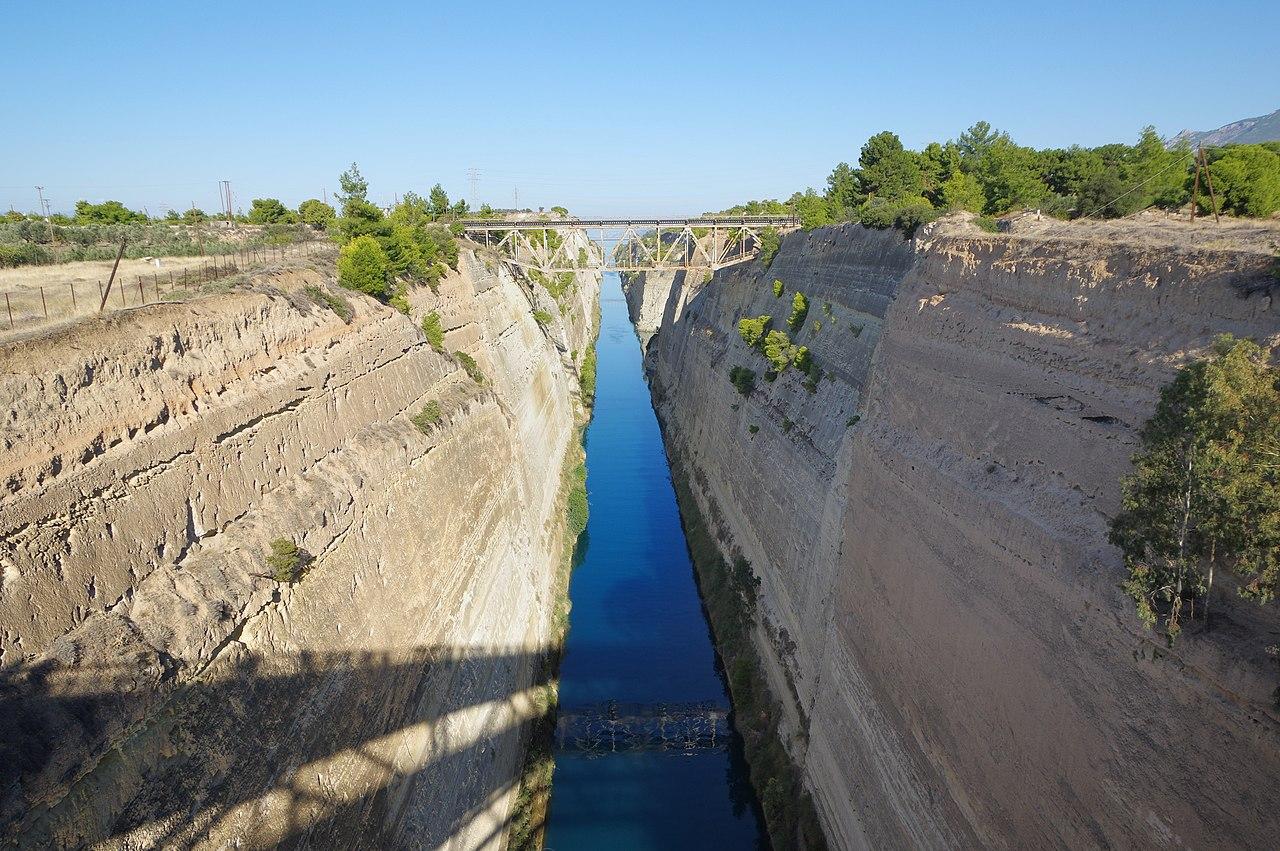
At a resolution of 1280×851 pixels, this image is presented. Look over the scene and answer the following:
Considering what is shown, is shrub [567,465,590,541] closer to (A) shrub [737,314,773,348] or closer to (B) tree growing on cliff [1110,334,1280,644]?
(A) shrub [737,314,773,348]

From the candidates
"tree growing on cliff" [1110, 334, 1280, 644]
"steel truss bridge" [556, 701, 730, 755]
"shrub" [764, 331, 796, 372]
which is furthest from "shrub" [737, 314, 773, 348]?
"tree growing on cliff" [1110, 334, 1280, 644]

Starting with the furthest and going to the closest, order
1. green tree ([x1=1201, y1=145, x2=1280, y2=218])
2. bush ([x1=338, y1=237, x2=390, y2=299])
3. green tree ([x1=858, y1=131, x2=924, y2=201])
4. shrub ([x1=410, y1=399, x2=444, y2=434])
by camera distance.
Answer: green tree ([x1=858, y1=131, x2=924, y2=201])
bush ([x1=338, y1=237, x2=390, y2=299])
shrub ([x1=410, y1=399, x2=444, y2=434])
green tree ([x1=1201, y1=145, x2=1280, y2=218])

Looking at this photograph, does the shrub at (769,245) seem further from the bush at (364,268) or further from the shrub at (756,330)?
the bush at (364,268)

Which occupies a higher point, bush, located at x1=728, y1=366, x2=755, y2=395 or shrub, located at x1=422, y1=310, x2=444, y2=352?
shrub, located at x1=422, y1=310, x2=444, y2=352

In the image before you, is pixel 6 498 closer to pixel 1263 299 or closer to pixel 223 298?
pixel 223 298

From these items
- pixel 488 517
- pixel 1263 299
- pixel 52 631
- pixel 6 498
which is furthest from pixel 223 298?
pixel 1263 299

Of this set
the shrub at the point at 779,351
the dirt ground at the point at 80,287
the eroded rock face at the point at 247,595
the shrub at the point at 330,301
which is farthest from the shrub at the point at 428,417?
the shrub at the point at 779,351
